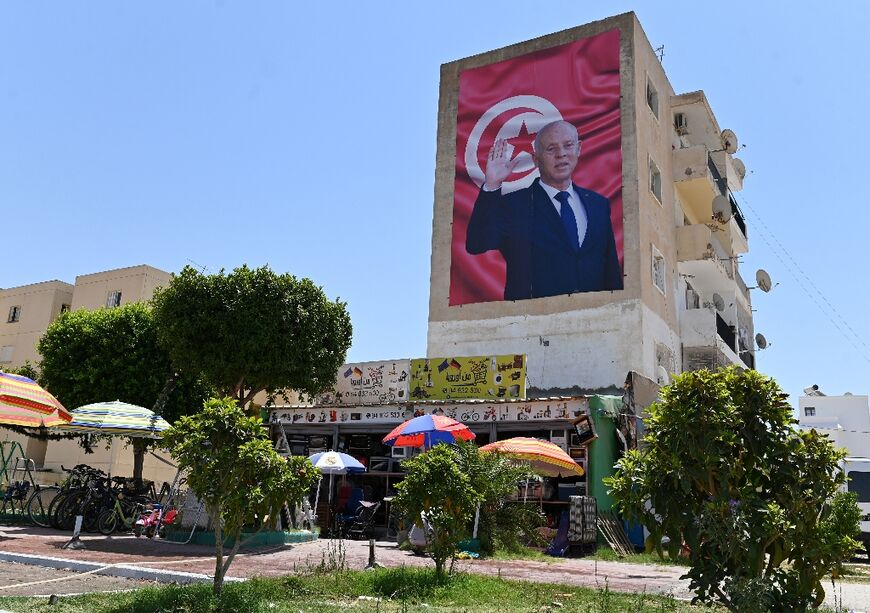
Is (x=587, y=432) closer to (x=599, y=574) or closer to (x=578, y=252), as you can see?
(x=599, y=574)

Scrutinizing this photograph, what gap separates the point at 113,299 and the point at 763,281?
34501mm

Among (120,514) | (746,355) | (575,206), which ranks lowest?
(120,514)

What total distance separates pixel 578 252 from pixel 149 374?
16.9m

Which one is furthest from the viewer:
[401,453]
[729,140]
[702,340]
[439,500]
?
[729,140]

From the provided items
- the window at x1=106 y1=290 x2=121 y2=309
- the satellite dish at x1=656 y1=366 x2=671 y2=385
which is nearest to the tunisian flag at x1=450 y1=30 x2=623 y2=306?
the satellite dish at x1=656 y1=366 x2=671 y2=385

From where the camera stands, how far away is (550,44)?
32.2m

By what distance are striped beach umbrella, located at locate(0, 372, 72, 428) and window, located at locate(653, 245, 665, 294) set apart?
21747 millimetres

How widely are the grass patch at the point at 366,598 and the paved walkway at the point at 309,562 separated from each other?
1196mm

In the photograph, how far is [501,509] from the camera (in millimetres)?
16078

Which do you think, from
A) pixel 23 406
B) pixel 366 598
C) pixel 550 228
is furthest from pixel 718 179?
pixel 366 598

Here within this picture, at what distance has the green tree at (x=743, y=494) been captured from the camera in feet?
19.0

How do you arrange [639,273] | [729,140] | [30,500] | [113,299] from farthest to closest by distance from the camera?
[113,299]
[729,140]
[639,273]
[30,500]

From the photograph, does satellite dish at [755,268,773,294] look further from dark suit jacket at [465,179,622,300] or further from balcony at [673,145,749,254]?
dark suit jacket at [465,179,622,300]

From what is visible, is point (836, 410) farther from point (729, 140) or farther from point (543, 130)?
point (543, 130)
